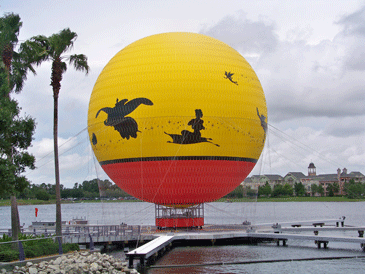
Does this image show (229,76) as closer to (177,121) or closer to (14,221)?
(177,121)

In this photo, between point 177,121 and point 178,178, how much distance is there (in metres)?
3.16

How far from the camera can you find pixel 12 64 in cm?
2569

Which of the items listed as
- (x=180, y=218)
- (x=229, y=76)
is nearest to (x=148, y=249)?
(x=180, y=218)

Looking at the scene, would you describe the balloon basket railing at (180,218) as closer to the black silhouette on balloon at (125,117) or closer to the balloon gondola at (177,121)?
the balloon gondola at (177,121)

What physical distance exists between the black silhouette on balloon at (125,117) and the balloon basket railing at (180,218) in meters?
5.31

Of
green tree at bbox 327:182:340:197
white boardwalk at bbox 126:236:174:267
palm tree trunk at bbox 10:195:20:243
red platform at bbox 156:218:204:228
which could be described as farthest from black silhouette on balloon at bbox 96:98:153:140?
green tree at bbox 327:182:340:197

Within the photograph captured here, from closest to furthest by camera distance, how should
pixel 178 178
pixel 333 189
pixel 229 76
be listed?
pixel 178 178
pixel 229 76
pixel 333 189

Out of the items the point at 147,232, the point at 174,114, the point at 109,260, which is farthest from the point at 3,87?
the point at 147,232

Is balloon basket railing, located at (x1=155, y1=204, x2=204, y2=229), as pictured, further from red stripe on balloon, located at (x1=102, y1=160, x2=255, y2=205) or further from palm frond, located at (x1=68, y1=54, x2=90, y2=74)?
palm frond, located at (x1=68, y1=54, x2=90, y2=74)

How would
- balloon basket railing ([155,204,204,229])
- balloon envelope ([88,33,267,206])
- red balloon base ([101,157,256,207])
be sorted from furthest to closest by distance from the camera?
balloon basket railing ([155,204,204,229]), red balloon base ([101,157,256,207]), balloon envelope ([88,33,267,206])

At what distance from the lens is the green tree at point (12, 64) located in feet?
66.3

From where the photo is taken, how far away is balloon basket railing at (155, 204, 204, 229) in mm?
29797

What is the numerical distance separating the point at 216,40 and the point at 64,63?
→ 9733 mm

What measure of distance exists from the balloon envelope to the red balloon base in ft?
0.18
